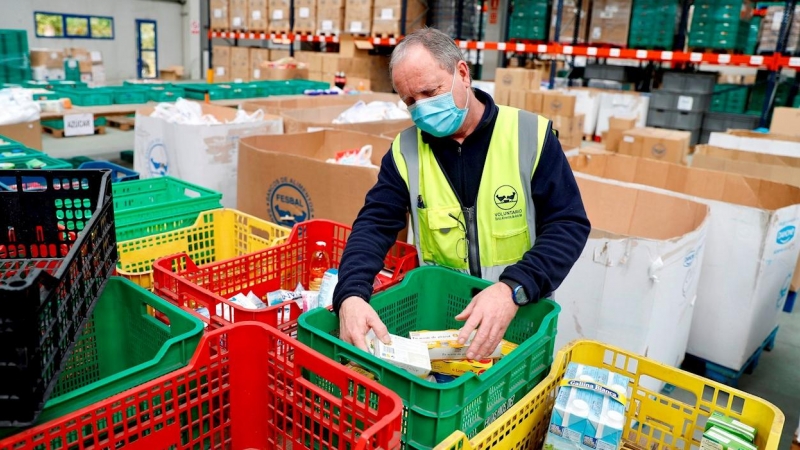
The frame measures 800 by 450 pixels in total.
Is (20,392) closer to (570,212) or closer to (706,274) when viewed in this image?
(570,212)

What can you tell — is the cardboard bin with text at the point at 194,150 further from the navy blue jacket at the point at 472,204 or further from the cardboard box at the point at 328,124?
the navy blue jacket at the point at 472,204

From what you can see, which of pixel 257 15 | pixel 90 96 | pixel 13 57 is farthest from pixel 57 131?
pixel 257 15

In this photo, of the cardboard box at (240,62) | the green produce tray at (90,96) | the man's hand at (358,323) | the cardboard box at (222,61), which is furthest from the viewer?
the cardboard box at (222,61)

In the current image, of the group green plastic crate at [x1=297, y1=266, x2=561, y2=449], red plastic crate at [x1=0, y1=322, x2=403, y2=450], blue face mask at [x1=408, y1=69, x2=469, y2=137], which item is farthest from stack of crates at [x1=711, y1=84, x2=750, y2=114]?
red plastic crate at [x1=0, y1=322, x2=403, y2=450]

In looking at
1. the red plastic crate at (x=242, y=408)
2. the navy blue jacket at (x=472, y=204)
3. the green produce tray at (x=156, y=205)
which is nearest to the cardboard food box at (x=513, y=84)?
the green produce tray at (x=156, y=205)

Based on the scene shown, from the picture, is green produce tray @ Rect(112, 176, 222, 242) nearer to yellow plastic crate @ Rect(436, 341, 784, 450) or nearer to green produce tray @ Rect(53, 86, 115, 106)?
yellow plastic crate @ Rect(436, 341, 784, 450)

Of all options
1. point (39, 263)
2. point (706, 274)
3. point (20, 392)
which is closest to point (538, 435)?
point (20, 392)

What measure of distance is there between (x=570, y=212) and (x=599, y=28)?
7626 mm

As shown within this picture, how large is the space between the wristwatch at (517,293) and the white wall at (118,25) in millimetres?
15541

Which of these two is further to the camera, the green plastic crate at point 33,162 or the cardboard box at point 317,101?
the cardboard box at point 317,101

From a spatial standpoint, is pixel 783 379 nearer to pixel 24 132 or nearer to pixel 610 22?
→ pixel 24 132

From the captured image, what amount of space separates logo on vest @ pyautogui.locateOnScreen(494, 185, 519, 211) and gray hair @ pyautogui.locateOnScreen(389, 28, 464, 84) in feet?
1.09

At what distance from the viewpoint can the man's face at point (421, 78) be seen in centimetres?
144

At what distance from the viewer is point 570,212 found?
1493 millimetres
